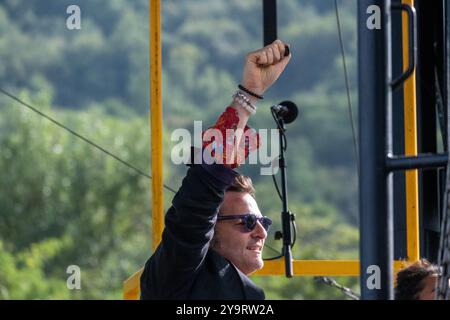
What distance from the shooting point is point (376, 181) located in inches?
111

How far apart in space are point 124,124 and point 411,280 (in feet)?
134

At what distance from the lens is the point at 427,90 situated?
470 cm

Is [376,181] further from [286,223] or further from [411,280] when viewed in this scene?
[286,223]

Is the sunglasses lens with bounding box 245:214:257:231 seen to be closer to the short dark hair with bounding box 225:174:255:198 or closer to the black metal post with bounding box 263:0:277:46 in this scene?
the short dark hair with bounding box 225:174:255:198

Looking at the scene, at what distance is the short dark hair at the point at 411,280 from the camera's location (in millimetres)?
3539

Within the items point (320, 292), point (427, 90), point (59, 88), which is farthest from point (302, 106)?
point (427, 90)

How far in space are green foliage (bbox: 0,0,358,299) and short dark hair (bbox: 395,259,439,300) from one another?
16844mm

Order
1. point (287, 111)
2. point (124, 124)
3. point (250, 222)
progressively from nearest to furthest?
point (250, 222), point (287, 111), point (124, 124)

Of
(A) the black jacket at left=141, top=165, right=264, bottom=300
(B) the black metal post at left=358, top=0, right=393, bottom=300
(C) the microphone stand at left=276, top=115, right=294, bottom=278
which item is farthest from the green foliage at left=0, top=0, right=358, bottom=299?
(B) the black metal post at left=358, top=0, right=393, bottom=300

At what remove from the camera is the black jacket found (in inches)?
128

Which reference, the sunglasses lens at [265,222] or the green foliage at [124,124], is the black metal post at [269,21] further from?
the green foliage at [124,124]

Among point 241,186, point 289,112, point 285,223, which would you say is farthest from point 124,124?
point 241,186
